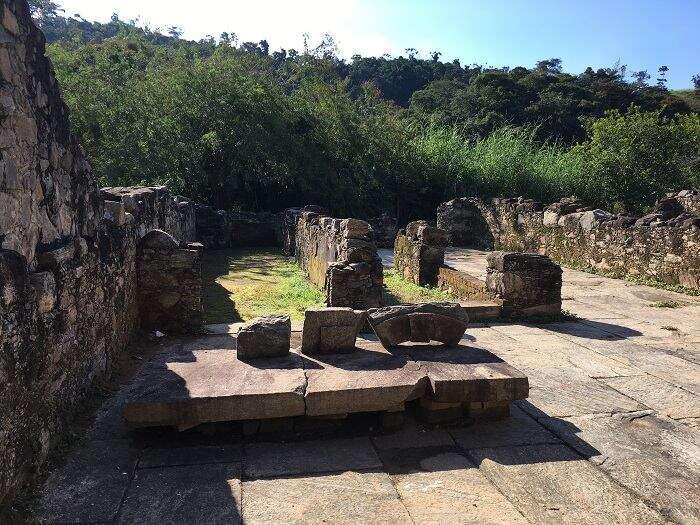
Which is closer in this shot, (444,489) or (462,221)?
(444,489)

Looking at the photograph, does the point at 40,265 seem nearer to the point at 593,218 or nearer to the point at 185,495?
the point at 185,495

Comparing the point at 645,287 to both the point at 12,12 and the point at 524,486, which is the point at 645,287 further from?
the point at 12,12

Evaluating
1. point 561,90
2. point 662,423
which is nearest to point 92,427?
point 662,423

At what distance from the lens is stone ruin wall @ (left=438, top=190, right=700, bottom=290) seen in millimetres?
10633

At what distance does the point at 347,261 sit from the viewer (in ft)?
26.9

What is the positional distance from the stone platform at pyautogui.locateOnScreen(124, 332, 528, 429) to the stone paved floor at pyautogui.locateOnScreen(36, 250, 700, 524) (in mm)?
252

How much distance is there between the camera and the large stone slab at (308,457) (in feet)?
12.0

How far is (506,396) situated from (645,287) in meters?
7.95

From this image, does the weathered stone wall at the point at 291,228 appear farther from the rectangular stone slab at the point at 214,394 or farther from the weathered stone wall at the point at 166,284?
the rectangular stone slab at the point at 214,394

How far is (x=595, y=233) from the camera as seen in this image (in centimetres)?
1290

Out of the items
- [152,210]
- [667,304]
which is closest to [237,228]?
[152,210]

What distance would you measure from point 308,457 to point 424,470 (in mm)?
823

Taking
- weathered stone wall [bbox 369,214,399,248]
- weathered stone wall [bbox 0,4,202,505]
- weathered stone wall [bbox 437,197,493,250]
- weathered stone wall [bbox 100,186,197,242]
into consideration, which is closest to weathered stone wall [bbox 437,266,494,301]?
weathered stone wall [bbox 100,186,197,242]

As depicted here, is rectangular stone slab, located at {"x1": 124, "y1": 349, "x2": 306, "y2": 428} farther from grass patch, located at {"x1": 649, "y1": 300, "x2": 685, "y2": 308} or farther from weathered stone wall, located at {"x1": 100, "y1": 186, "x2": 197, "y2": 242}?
grass patch, located at {"x1": 649, "y1": 300, "x2": 685, "y2": 308}
